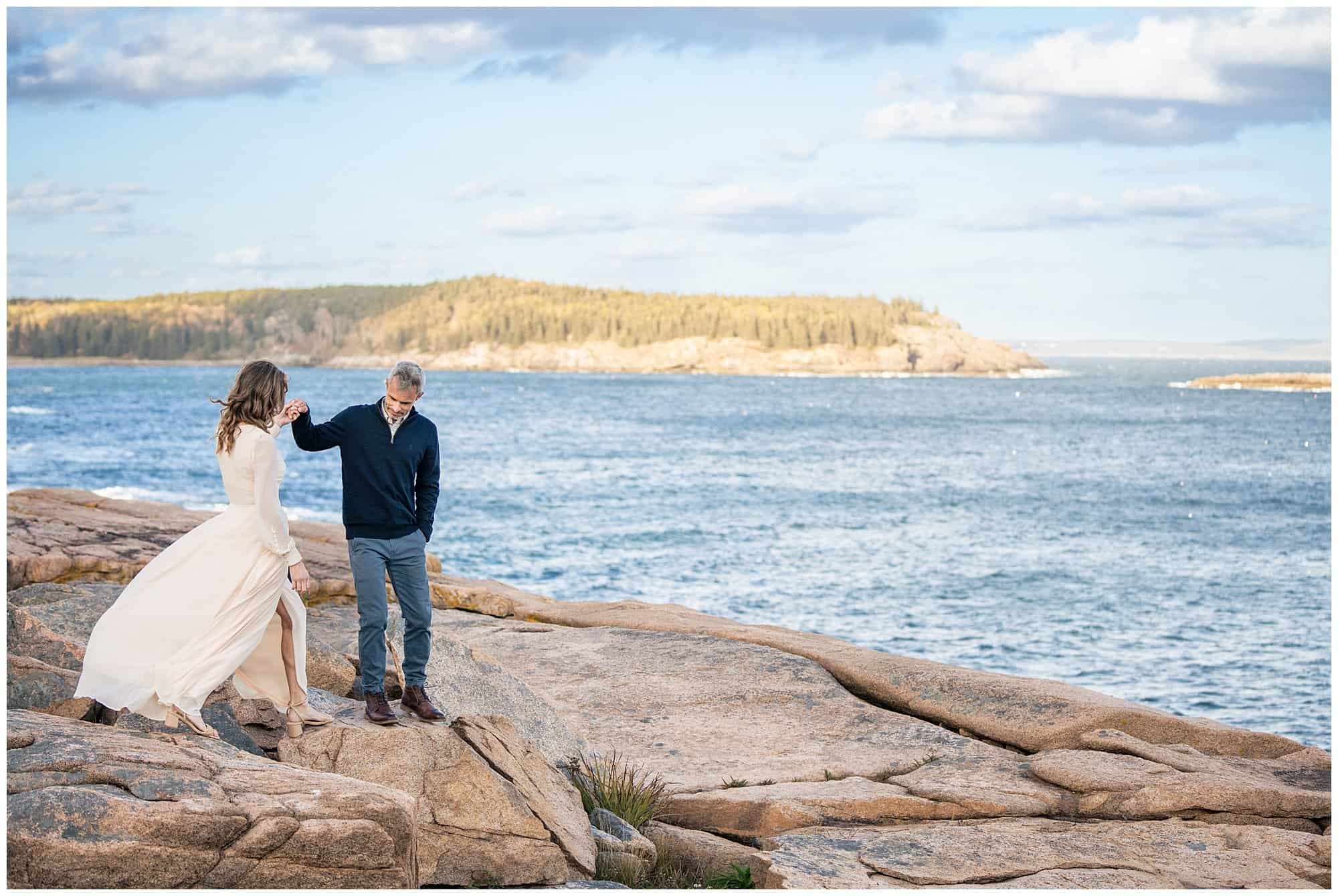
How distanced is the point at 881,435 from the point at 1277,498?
121ft

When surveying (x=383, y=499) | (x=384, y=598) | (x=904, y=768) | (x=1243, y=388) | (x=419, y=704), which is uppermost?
(x=1243, y=388)

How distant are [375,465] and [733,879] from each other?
9.75 ft

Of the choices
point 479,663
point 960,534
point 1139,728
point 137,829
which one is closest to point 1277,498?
point 960,534

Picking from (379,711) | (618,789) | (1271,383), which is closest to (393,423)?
(379,711)

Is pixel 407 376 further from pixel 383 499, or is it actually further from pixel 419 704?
pixel 419 704

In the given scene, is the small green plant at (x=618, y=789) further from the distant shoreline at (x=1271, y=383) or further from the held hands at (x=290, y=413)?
the distant shoreline at (x=1271, y=383)

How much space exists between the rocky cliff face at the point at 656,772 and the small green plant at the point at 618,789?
0.12m

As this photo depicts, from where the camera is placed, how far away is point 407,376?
6637 millimetres

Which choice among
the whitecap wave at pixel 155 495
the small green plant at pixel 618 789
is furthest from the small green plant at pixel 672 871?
the whitecap wave at pixel 155 495

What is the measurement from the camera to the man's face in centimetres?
658

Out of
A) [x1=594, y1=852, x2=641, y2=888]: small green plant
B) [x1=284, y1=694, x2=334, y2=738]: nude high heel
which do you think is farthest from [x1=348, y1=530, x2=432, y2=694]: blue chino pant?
[x1=594, y1=852, x2=641, y2=888]: small green plant

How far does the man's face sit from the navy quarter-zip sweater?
81 millimetres

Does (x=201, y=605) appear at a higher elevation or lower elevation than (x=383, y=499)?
lower

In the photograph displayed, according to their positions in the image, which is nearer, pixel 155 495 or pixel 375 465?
pixel 375 465
